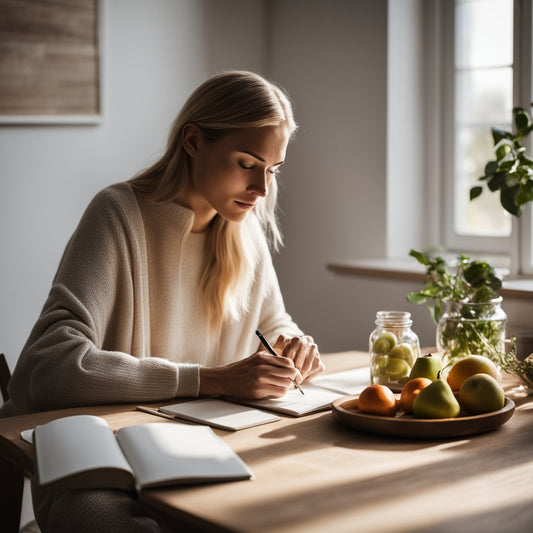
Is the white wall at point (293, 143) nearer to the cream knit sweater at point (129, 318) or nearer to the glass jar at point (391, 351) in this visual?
the cream knit sweater at point (129, 318)

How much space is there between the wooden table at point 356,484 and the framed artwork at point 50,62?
1.56 m

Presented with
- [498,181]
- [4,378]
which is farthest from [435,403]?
[4,378]

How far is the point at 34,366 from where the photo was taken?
1.64 meters

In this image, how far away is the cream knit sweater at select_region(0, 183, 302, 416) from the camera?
1617 mm

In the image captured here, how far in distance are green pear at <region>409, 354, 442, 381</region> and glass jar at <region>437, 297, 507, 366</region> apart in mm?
186

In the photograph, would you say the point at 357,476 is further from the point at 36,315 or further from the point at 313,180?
the point at 313,180

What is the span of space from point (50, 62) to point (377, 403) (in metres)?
1.92

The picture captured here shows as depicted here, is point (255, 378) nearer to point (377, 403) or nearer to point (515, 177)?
point (377, 403)

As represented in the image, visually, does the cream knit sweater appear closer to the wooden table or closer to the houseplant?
the wooden table

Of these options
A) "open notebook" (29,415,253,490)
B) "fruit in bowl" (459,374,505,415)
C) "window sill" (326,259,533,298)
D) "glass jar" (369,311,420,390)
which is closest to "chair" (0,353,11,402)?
"open notebook" (29,415,253,490)

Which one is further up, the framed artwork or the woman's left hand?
the framed artwork

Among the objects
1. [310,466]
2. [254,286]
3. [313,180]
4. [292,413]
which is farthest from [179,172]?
[313,180]

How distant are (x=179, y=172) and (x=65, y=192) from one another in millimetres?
1040

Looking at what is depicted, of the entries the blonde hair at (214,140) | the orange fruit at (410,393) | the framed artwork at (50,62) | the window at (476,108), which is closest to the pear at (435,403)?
the orange fruit at (410,393)
